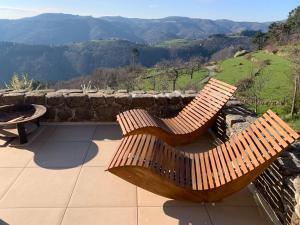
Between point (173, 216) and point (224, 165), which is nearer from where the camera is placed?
point (173, 216)

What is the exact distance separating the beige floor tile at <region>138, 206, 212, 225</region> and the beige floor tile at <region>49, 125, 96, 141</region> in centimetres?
216

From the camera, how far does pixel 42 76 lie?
93.9m

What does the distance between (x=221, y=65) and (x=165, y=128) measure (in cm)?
4690

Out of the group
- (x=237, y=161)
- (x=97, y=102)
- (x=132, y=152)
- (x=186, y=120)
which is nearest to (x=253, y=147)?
(x=237, y=161)

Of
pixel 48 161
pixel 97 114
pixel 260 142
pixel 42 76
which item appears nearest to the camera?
pixel 260 142

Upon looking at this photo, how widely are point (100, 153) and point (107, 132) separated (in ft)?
2.84

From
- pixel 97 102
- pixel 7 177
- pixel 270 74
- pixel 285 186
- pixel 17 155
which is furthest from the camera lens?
pixel 270 74

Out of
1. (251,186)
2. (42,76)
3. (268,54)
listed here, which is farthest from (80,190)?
(42,76)

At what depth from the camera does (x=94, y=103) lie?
18.6 feet

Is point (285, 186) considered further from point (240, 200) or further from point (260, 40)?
point (260, 40)

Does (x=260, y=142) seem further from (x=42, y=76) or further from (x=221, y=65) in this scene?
(x=42, y=76)

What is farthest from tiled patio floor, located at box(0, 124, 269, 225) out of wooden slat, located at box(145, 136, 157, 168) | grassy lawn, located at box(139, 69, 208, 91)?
grassy lawn, located at box(139, 69, 208, 91)

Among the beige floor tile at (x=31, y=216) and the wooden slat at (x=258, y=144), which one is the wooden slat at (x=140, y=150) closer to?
the beige floor tile at (x=31, y=216)

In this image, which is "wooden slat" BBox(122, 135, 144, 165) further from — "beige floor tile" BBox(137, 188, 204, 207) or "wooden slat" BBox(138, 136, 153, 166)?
"beige floor tile" BBox(137, 188, 204, 207)
